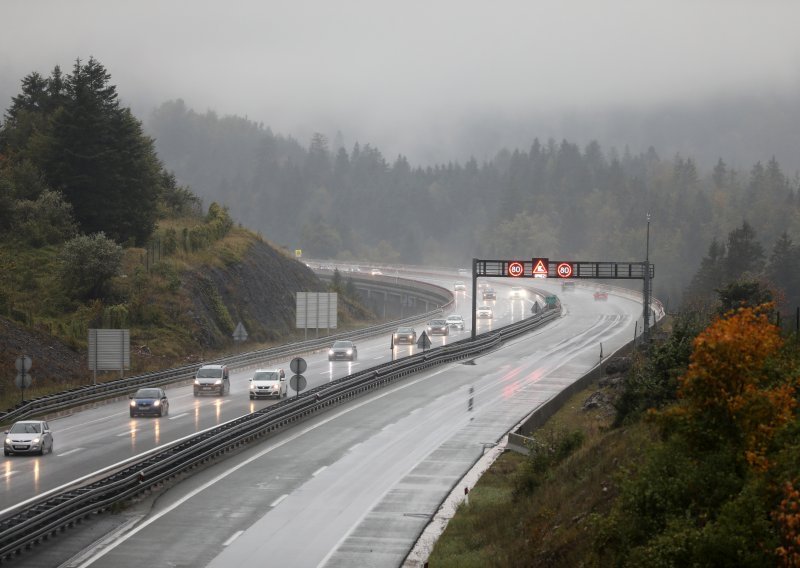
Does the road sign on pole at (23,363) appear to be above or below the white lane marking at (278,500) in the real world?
above

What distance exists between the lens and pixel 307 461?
36.9 m

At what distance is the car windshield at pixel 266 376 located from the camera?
53.8 meters

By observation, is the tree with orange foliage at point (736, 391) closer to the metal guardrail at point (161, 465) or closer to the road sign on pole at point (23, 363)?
the metal guardrail at point (161, 465)

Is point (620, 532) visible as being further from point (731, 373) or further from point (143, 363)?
point (143, 363)

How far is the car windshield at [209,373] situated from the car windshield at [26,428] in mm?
18338

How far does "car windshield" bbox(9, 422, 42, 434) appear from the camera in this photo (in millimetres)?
36656

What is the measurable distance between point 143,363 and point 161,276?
14.8 m

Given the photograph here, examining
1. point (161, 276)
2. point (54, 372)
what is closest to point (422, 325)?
point (161, 276)

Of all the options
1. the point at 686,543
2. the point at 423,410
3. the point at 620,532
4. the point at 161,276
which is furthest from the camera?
the point at 161,276

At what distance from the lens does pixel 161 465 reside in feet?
104

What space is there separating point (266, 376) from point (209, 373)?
344cm

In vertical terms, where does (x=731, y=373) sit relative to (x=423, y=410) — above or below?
above

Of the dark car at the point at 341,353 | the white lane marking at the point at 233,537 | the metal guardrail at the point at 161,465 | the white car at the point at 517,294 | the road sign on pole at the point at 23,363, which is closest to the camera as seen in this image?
the metal guardrail at the point at 161,465

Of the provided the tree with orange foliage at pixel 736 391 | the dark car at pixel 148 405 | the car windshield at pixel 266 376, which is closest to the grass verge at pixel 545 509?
the tree with orange foliage at pixel 736 391
